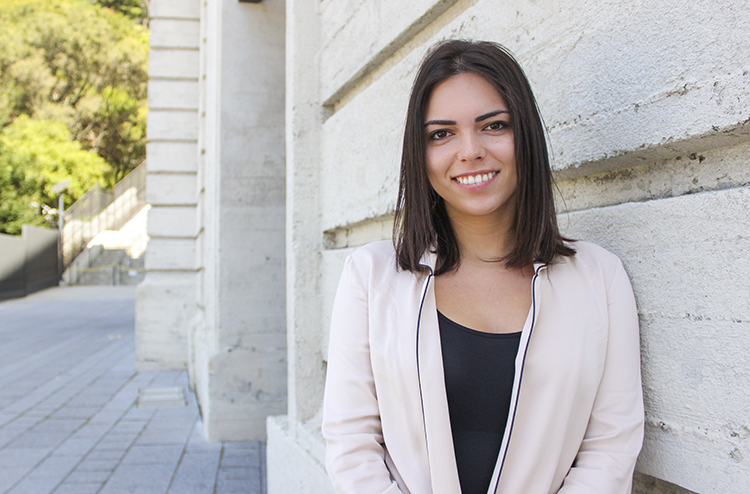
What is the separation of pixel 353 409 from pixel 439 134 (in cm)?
76

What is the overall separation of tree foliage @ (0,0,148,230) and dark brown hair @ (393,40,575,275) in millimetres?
29499

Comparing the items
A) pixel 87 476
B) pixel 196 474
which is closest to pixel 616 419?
pixel 196 474

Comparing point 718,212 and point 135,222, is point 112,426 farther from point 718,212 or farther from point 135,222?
point 135,222

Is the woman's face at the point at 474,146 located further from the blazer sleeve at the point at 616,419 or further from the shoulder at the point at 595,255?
the blazer sleeve at the point at 616,419

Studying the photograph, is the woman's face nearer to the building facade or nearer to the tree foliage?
the building facade

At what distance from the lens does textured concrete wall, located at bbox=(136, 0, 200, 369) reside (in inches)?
339

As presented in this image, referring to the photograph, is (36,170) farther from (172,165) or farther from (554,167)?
(554,167)

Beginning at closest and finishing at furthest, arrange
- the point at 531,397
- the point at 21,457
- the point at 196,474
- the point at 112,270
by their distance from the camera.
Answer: the point at 531,397
the point at 196,474
the point at 21,457
the point at 112,270

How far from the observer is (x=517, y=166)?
→ 1.47 m

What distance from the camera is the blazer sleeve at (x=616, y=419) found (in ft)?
4.37

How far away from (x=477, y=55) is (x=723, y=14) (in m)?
0.54

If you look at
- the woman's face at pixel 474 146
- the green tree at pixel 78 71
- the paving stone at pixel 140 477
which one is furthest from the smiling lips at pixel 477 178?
the green tree at pixel 78 71

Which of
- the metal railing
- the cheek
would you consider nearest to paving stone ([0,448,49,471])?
the cheek

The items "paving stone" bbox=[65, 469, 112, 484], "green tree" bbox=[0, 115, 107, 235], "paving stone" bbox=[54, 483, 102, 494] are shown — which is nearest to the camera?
"paving stone" bbox=[54, 483, 102, 494]
